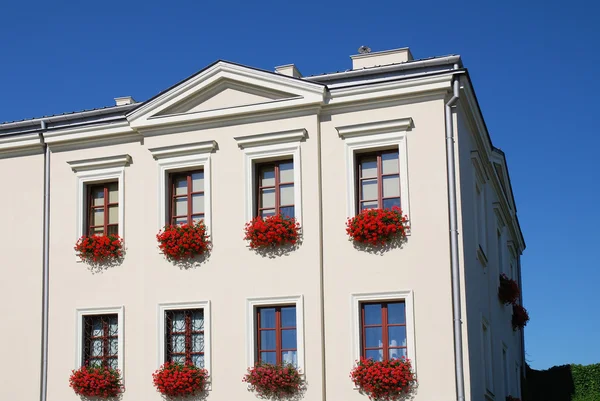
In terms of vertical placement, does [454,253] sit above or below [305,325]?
above

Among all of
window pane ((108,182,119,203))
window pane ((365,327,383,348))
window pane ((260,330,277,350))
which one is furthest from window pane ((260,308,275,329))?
window pane ((108,182,119,203))

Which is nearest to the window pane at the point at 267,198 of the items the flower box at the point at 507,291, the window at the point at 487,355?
the window at the point at 487,355

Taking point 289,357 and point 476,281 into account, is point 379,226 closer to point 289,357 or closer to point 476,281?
point 289,357

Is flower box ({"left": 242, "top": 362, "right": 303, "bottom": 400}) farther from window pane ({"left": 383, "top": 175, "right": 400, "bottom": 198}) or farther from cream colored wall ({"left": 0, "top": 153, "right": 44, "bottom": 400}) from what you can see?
cream colored wall ({"left": 0, "top": 153, "right": 44, "bottom": 400})

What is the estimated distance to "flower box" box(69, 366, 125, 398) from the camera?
849 inches

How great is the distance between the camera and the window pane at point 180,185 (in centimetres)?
2242

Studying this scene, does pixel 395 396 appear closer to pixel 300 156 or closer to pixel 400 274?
pixel 400 274

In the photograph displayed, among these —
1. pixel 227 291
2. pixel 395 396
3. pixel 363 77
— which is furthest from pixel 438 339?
pixel 363 77

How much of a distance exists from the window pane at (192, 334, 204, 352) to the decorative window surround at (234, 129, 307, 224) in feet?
9.46

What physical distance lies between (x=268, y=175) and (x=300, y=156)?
103cm

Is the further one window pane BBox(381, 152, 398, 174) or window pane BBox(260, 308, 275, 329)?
window pane BBox(260, 308, 275, 329)

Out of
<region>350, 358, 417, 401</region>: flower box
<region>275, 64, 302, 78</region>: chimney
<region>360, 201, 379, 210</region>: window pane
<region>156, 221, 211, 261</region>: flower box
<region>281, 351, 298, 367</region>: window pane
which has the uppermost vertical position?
<region>275, 64, 302, 78</region>: chimney

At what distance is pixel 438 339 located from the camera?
63.0ft

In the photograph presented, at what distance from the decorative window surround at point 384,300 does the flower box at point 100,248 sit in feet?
19.5
